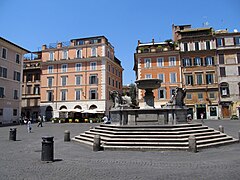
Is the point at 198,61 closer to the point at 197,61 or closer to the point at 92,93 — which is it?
the point at 197,61

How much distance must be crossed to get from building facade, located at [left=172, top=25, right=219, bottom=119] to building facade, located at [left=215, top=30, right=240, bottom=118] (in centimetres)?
93

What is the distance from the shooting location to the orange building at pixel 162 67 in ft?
132

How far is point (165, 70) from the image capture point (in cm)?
4094

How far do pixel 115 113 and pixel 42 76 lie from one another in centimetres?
3623

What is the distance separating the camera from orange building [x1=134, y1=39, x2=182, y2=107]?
40.1 metres

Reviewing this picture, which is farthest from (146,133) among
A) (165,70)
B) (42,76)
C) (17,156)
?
(42,76)

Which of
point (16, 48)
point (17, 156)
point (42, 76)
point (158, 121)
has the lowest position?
point (17, 156)

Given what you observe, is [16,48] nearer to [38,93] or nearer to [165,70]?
[38,93]

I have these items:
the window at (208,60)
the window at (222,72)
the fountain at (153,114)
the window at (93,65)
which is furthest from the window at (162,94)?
the fountain at (153,114)

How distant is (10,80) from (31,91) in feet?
40.2

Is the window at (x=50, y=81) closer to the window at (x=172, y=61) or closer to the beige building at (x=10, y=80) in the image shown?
the beige building at (x=10, y=80)

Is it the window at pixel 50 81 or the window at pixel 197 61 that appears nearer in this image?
the window at pixel 197 61

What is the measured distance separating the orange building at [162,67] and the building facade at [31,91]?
74.3 feet

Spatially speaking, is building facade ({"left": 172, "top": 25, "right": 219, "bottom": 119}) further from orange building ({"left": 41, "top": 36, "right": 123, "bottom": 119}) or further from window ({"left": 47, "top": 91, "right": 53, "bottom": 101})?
window ({"left": 47, "top": 91, "right": 53, "bottom": 101})
